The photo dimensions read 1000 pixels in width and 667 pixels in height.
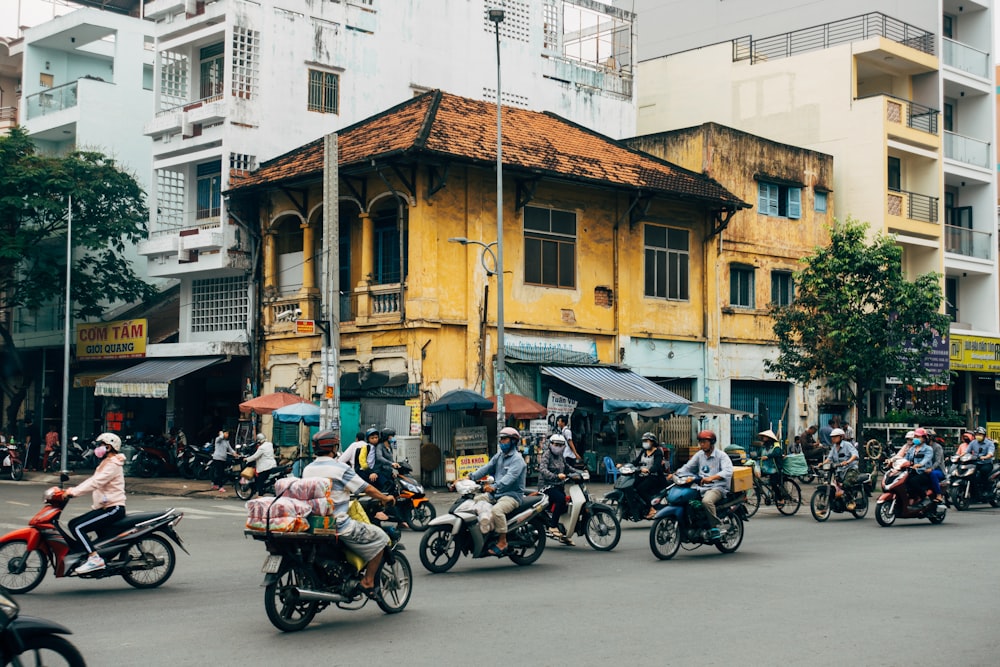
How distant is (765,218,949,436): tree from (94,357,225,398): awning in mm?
15359

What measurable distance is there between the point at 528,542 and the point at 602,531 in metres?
2.02

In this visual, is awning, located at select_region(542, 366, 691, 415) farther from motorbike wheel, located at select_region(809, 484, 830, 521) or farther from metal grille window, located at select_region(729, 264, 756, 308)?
motorbike wheel, located at select_region(809, 484, 830, 521)

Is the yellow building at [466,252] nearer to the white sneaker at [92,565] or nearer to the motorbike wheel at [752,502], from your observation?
the motorbike wheel at [752,502]

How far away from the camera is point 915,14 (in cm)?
3791

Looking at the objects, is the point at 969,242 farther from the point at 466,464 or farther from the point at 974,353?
the point at 466,464

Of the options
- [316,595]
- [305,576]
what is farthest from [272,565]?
[316,595]

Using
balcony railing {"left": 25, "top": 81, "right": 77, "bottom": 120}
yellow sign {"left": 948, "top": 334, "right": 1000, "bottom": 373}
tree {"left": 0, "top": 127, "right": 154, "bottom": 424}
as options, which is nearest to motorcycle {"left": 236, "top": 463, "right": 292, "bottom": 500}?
tree {"left": 0, "top": 127, "right": 154, "bottom": 424}

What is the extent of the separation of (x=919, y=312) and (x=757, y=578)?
16303 millimetres

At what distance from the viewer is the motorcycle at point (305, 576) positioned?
341 inches

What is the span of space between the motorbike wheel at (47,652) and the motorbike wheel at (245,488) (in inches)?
676

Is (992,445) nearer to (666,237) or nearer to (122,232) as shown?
(666,237)

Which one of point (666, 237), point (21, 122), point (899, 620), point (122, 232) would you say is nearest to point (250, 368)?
point (122, 232)

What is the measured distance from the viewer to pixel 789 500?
20.7 m

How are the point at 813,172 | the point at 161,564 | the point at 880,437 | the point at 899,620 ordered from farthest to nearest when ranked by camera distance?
the point at 813,172, the point at 880,437, the point at 161,564, the point at 899,620
